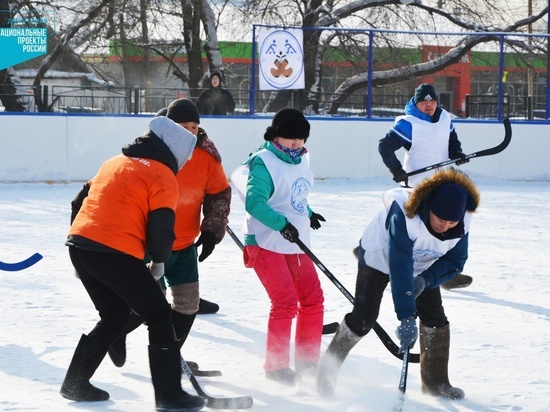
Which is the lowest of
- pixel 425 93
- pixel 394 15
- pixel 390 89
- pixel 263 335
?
pixel 263 335

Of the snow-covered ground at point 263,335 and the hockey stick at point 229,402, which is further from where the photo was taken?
the snow-covered ground at point 263,335

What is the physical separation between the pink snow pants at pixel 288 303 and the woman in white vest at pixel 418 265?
0.94 feet

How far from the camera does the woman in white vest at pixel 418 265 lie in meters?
3.50

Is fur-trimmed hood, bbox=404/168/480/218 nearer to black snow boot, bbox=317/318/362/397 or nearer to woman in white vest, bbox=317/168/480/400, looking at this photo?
woman in white vest, bbox=317/168/480/400

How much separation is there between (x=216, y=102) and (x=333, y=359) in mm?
9237

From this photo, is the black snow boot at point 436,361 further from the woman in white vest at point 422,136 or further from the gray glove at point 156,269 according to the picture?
the woman in white vest at point 422,136

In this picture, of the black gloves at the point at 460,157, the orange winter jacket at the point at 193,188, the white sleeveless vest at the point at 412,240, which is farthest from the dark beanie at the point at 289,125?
the black gloves at the point at 460,157

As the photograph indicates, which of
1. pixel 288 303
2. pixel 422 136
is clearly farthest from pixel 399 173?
pixel 288 303

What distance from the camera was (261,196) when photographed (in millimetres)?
4207

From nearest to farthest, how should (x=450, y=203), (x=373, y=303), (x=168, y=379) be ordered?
(x=450, y=203), (x=168, y=379), (x=373, y=303)

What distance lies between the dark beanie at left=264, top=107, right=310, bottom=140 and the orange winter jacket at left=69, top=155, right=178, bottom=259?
33.0 inches

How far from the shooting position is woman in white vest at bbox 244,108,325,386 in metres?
4.24

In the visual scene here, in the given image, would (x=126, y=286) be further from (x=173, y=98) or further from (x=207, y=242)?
(x=173, y=98)

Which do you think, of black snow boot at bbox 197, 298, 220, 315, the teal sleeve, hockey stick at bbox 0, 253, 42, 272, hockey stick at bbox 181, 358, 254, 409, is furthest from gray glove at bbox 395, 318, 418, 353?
black snow boot at bbox 197, 298, 220, 315
